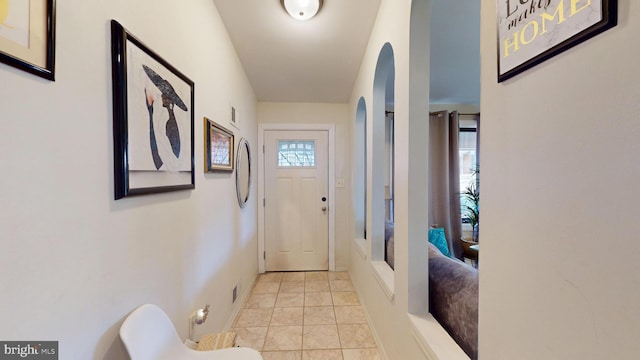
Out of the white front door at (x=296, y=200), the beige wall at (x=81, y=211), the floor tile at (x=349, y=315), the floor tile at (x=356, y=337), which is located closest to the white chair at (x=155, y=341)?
the beige wall at (x=81, y=211)

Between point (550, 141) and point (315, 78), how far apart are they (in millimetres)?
2489

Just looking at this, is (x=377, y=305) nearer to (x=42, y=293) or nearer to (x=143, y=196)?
(x=143, y=196)

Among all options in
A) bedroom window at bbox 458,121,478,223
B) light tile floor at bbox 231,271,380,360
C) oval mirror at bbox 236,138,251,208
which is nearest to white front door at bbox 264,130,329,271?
light tile floor at bbox 231,271,380,360

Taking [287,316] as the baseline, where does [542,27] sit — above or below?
above

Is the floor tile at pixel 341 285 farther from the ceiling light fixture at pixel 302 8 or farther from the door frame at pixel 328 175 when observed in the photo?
the ceiling light fixture at pixel 302 8

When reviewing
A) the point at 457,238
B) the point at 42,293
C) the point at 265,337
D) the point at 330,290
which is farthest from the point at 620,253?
the point at 457,238

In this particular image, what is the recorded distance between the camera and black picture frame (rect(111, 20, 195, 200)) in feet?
2.73

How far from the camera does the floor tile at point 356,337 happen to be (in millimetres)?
1871

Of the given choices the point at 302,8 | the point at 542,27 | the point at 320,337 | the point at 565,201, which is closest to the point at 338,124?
the point at 302,8

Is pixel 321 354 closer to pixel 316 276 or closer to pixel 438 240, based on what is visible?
pixel 316 276

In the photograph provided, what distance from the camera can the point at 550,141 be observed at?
511 mm

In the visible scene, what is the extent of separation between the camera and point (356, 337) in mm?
1961

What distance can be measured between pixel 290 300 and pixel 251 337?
0.63m

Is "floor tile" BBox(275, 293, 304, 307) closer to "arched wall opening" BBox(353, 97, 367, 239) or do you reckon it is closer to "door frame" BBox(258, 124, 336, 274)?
"door frame" BBox(258, 124, 336, 274)
